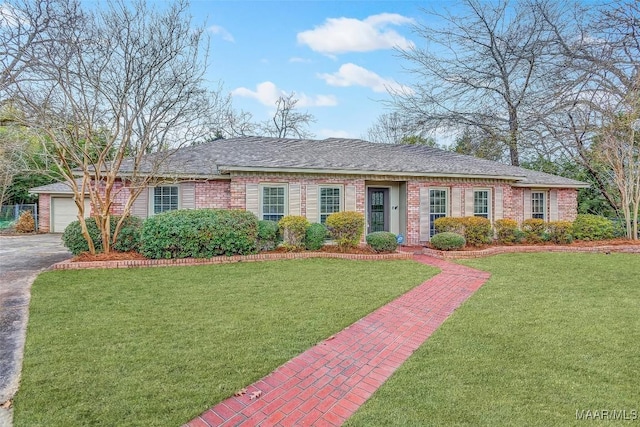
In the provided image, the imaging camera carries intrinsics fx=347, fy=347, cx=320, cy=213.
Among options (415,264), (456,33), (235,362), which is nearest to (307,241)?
(415,264)

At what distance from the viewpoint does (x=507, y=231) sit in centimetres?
1201

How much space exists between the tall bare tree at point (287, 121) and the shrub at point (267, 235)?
18.7 metres

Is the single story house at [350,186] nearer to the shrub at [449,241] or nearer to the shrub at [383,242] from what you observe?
the shrub at [449,241]

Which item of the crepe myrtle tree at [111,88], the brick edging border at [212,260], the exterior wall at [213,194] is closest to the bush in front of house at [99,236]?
the crepe myrtle tree at [111,88]

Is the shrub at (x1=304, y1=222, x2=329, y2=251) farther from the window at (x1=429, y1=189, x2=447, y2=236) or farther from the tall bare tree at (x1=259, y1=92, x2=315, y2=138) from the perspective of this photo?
the tall bare tree at (x1=259, y1=92, x2=315, y2=138)

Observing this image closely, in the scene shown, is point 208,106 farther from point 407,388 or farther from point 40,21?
point 407,388

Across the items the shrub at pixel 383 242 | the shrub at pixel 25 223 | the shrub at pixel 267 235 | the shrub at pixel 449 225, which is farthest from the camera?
the shrub at pixel 25 223

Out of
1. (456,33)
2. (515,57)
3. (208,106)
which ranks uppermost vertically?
(456,33)

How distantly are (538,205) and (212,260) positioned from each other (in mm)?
13345

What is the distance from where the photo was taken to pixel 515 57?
18688 mm

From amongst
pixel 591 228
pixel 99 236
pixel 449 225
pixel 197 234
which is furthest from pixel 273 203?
pixel 591 228

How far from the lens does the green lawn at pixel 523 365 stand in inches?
112

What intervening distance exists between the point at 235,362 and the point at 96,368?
4.43 feet

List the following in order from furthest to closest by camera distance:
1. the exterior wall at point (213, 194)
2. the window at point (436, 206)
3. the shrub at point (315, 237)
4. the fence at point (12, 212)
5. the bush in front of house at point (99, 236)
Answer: the fence at point (12, 212)
the window at point (436, 206)
the exterior wall at point (213, 194)
the shrub at point (315, 237)
the bush in front of house at point (99, 236)
